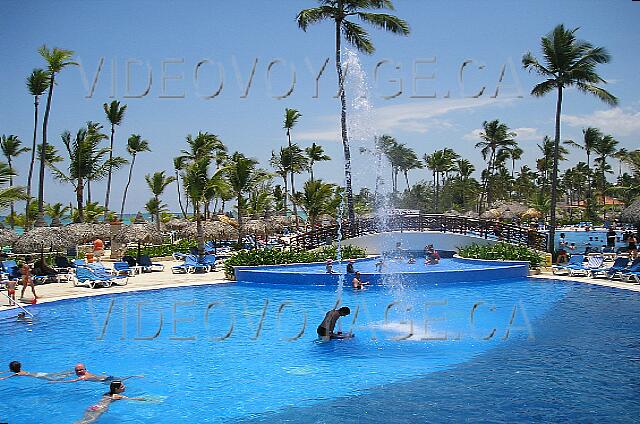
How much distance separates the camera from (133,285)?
21.8 metres

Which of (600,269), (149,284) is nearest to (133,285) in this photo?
(149,284)

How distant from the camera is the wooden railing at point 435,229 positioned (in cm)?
2916

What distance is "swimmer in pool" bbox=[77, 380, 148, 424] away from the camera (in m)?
9.25

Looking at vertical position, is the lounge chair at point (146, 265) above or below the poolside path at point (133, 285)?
above

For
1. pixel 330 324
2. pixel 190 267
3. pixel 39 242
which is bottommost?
pixel 330 324

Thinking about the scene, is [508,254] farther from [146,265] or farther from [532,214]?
[532,214]

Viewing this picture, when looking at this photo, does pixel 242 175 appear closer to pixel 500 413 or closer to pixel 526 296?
pixel 526 296

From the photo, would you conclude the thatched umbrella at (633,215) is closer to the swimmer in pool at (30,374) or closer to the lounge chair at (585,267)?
the lounge chair at (585,267)

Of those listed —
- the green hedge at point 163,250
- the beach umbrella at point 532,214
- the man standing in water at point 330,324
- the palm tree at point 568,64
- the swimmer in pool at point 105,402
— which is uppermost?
the palm tree at point 568,64

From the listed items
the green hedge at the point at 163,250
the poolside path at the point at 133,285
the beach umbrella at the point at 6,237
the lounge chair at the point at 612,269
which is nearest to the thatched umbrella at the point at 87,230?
the green hedge at the point at 163,250

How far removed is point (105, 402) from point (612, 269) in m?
19.0

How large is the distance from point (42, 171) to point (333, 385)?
2925 centimetres

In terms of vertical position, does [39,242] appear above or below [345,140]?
below

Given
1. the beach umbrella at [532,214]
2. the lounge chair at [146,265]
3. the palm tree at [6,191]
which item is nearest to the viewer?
the palm tree at [6,191]
